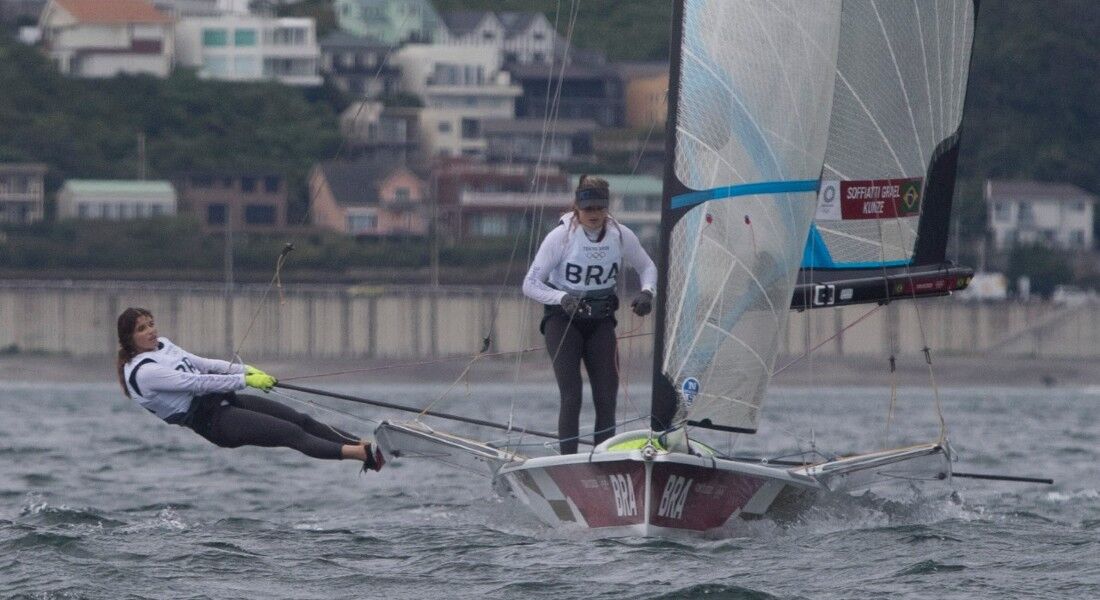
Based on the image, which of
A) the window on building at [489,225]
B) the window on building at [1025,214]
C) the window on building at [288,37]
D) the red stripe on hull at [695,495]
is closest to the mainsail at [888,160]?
the red stripe on hull at [695,495]

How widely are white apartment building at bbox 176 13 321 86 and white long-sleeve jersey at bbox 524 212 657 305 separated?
7618 cm

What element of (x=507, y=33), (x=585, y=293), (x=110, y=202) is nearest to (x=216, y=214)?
(x=110, y=202)

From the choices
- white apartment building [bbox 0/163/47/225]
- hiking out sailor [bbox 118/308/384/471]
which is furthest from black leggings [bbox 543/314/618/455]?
white apartment building [bbox 0/163/47/225]

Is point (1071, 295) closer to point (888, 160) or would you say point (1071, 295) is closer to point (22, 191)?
point (22, 191)

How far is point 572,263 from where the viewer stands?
1091cm

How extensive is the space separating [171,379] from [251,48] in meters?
79.8

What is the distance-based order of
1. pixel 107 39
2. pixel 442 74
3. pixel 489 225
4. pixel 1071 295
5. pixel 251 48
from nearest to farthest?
1. pixel 1071 295
2. pixel 489 225
3. pixel 442 74
4. pixel 107 39
5. pixel 251 48

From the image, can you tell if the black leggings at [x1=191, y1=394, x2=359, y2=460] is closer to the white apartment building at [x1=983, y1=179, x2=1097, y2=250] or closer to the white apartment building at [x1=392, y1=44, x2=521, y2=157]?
the white apartment building at [x1=983, y1=179, x2=1097, y2=250]

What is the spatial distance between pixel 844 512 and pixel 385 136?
232ft

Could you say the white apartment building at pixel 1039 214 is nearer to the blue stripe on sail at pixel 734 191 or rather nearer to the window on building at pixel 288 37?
the window on building at pixel 288 37

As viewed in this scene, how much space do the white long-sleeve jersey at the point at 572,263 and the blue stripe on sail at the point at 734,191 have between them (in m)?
0.51

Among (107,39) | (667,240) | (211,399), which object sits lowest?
(211,399)

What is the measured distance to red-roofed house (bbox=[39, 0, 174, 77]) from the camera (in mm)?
86000

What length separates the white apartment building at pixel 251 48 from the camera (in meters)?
87.9
